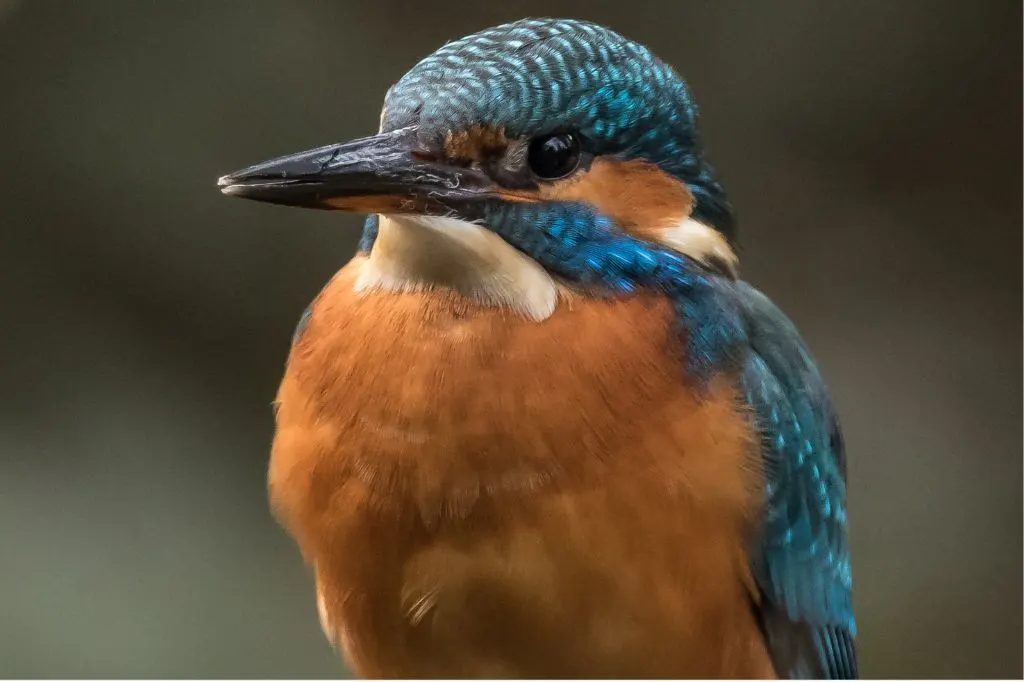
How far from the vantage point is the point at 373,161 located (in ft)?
2.08

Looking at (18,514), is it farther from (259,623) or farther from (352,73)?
(352,73)

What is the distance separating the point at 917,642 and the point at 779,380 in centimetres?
124

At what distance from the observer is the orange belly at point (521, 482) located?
692 millimetres

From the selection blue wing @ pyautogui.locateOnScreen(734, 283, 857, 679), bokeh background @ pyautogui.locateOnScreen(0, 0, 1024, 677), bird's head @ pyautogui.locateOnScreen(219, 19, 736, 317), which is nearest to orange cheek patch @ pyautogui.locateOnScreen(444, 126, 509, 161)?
bird's head @ pyautogui.locateOnScreen(219, 19, 736, 317)

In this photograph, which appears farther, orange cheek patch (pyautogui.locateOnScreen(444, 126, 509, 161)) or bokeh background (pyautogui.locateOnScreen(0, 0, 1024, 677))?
bokeh background (pyautogui.locateOnScreen(0, 0, 1024, 677))

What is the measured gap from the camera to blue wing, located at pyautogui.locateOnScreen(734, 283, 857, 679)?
31.8 inches

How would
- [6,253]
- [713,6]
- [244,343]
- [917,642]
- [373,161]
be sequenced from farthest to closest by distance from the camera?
[917,642] → [244,343] → [713,6] → [6,253] → [373,161]

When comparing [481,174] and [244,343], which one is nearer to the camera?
[481,174]

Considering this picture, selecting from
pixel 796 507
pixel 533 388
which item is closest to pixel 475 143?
pixel 533 388

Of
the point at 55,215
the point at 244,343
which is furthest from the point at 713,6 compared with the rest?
the point at 55,215

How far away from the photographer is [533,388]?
0.70 metres

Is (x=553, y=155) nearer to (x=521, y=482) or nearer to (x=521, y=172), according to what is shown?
(x=521, y=172)

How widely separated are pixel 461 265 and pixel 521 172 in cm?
7

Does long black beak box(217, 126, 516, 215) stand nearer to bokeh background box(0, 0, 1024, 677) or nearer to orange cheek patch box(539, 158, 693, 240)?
orange cheek patch box(539, 158, 693, 240)
